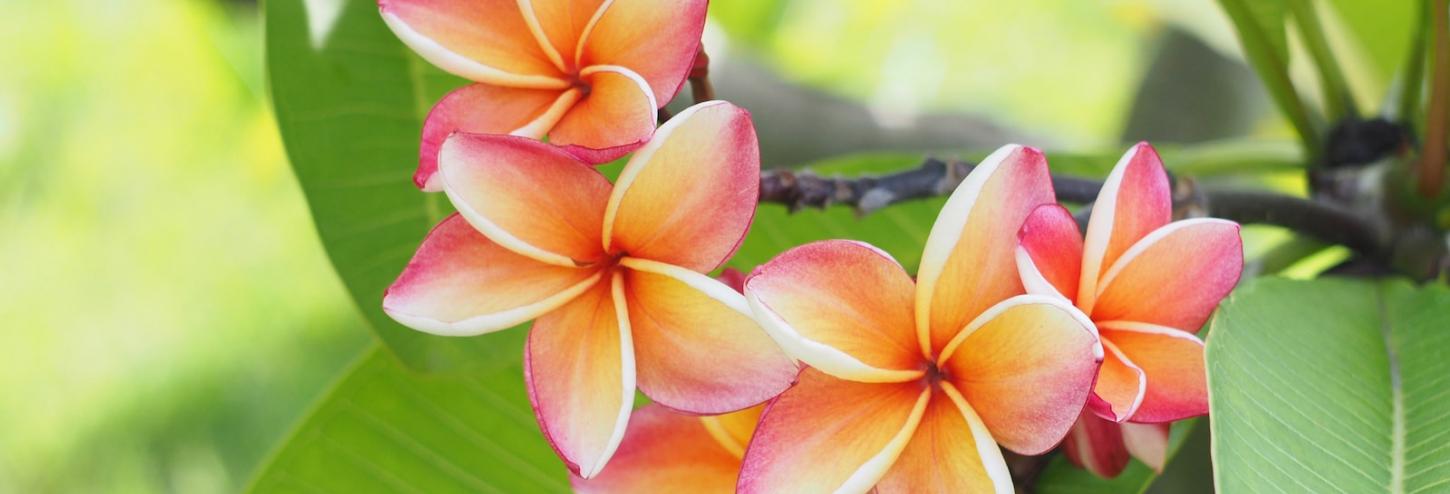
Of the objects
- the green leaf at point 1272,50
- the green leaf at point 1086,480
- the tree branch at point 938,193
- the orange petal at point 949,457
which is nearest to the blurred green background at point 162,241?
the green leaf at point 1272,50

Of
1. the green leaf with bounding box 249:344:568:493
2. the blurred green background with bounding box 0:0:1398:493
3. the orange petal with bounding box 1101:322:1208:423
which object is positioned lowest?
the blurred green background with bounding box 0:0:1398:493

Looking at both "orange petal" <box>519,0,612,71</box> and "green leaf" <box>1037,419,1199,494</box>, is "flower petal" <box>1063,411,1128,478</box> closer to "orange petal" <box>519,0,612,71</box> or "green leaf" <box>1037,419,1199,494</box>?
"green leaf" <box>1037,419,1199,494</box>

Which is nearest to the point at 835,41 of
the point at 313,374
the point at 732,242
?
the point at 313,374

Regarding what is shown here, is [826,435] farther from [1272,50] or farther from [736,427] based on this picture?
[1272,50]

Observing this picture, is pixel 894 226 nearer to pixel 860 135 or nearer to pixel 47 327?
pixel 860 135

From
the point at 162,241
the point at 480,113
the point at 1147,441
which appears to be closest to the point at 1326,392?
the point at 1147,441

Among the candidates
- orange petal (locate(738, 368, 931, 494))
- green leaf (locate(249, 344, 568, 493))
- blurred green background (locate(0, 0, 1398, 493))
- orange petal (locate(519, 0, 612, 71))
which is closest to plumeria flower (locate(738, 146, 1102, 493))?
orange petal (locate(738, 368, 931, 494))

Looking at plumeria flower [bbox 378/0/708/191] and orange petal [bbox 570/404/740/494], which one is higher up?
plumeria flower [bbox 378/0/708/191]
